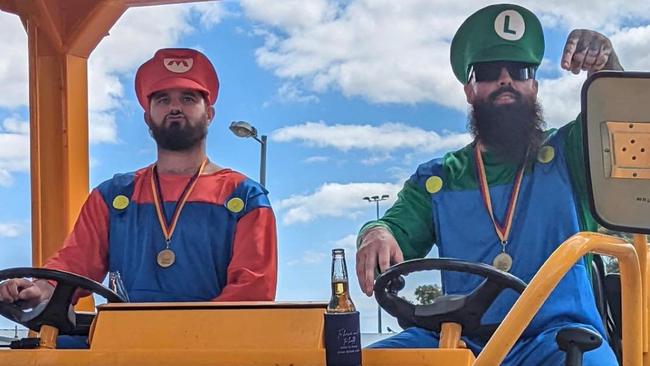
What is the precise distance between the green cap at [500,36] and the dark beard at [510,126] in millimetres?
137

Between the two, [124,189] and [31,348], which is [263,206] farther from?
[31,348]

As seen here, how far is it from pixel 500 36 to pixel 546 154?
44 centimetres

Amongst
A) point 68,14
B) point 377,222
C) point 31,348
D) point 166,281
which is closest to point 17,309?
point 31,348

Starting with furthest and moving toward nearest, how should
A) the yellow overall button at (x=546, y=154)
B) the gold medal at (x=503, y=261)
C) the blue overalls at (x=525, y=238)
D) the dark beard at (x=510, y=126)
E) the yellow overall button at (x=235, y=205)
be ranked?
the yellow overall button at (x=235, y=205) < the dark beard at (x=510, y=126) < the yellow overall button at (x=546, y=154) < the gold medal at (x=503, y=261) < the blue overalls at (x=525, y=238)

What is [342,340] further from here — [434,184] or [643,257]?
[434,184]

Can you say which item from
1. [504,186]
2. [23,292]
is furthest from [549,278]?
[23,292]

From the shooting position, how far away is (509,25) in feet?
10.7

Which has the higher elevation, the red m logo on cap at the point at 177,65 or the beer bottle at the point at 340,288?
the red m logo on cap at the point at 177,65

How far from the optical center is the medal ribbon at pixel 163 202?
3582mm

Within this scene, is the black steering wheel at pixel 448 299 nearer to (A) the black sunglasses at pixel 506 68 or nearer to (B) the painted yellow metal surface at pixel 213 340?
(B) the painted yellow metal surface at pixel 213 340

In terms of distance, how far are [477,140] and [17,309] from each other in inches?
65.4

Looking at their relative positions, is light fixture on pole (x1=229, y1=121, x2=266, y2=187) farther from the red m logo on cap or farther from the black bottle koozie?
the black bottle koozie

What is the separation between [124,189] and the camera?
3.74 metres

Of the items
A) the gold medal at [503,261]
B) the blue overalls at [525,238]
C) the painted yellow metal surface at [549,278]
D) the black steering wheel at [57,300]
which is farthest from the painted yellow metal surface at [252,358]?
the gold medal at [503,261]
